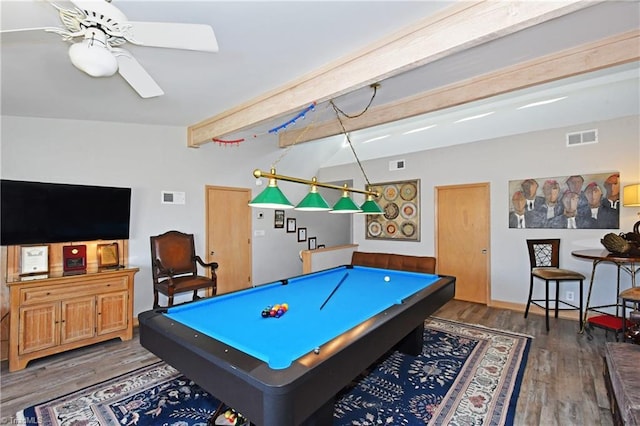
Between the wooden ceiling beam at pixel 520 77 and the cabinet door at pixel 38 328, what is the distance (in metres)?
4.15

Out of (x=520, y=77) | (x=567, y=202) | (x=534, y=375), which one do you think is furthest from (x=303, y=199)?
(x=567, y=202)

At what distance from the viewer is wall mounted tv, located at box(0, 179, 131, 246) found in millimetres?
3020

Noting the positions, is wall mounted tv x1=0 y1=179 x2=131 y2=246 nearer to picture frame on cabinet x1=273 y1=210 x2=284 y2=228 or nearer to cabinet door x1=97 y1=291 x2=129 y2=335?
cabinet door x1=97 y1=291 x2=129 y2=335

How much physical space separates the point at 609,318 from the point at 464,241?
6.50 feet

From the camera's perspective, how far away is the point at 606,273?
3908 mm

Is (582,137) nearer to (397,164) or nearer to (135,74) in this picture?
(397,164)

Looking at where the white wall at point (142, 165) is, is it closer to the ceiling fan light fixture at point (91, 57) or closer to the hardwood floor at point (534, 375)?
the hardwood floor at point (534, 375)

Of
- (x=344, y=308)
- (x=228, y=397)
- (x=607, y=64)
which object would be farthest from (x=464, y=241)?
(x=228, y=397)

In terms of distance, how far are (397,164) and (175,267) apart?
168 inches

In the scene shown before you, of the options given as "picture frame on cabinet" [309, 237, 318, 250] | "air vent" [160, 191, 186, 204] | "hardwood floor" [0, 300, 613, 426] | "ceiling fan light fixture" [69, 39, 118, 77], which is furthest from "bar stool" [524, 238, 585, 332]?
"air vent" [160, 191, 186, 204]

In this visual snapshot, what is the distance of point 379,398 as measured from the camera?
2.30m

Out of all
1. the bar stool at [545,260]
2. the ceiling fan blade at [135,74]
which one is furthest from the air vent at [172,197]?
the bar stool at [545,260]

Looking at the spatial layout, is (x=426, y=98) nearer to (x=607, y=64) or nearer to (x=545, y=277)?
(x=607, y=64)

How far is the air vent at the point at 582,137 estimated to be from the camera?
399 centimetres
